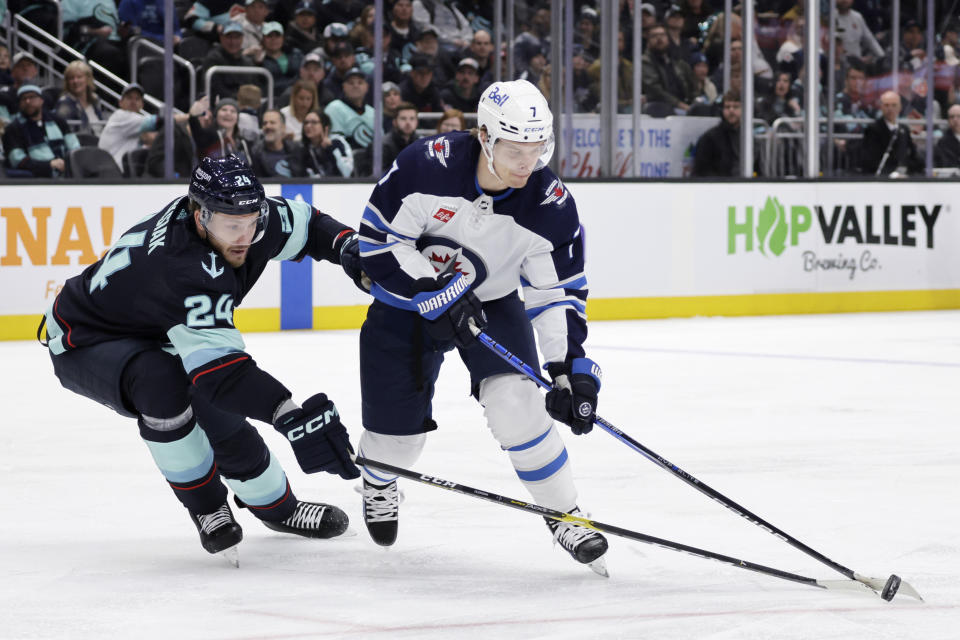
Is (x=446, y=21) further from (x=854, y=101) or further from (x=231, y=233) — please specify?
(x=231, y=233)

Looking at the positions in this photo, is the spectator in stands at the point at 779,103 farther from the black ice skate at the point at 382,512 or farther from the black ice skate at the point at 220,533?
the black ice skate at the point at 220,533

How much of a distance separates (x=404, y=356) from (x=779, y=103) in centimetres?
647

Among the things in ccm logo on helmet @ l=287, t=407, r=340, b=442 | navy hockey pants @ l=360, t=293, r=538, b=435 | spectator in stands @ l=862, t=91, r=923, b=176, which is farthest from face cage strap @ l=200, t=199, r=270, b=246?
spectator in stands @ l=862, t=91, r=923, b=176

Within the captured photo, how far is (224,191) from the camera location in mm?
2693

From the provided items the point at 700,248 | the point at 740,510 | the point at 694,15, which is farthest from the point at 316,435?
the point at 694,15

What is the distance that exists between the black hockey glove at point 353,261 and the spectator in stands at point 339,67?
16.7ft

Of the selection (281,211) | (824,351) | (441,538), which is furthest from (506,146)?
(824,351)

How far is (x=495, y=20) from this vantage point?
8688 millimetres

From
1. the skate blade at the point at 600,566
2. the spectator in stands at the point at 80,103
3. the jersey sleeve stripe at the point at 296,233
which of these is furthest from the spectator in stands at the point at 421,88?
the skate blade at the point at 600,566

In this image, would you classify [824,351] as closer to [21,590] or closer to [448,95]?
[448,95]

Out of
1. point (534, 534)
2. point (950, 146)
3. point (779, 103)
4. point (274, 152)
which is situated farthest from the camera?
point (950, 146)

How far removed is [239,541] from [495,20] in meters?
6.29

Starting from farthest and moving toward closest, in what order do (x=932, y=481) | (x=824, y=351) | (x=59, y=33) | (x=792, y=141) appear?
(x=792, y=141), (x=59, y=33), (x=824, y=351), (x=932, y=481)

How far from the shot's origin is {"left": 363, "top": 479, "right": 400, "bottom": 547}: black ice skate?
3059 mm
